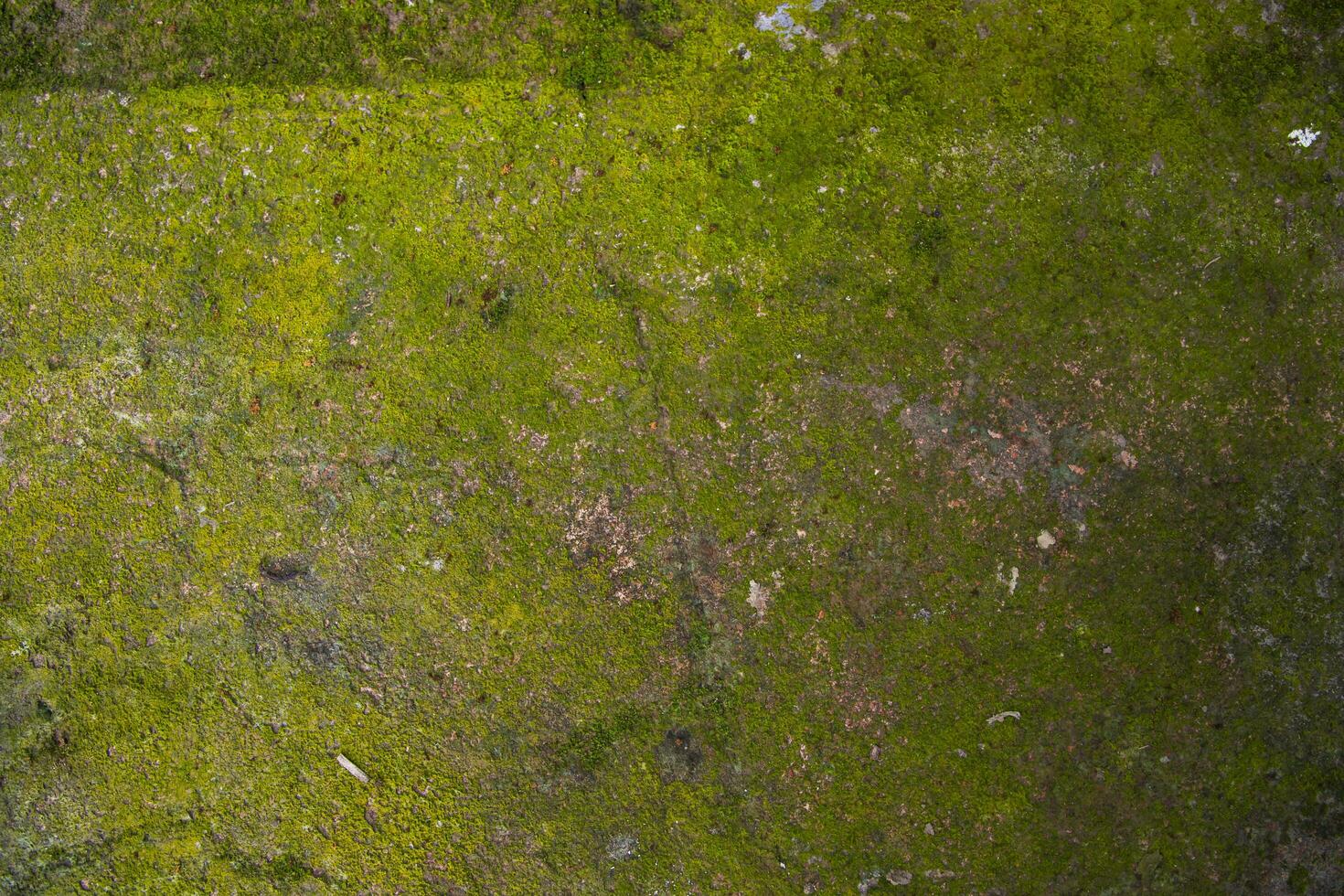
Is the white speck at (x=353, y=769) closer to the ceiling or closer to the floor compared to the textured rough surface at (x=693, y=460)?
closer to the floor

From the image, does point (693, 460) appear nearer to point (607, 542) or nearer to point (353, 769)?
point (607, 542)

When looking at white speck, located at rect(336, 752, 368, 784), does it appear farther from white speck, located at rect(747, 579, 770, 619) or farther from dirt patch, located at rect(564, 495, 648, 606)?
white speck, located at rect(747, 579, 770, 619)

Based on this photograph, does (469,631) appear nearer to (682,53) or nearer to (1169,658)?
(682,53)

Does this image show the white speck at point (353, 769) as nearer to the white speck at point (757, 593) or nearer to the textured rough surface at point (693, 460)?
the textured rough surface at point (693, 460)

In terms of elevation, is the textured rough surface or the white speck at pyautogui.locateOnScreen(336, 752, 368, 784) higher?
the textured rough surface

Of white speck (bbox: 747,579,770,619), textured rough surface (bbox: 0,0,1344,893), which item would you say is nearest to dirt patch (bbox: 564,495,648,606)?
textured rough surface (bbox: 0,0,1344,893)

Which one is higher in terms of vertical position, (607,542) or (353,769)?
(607,542)

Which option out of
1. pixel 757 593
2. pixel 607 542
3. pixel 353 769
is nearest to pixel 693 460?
pixel 607 542

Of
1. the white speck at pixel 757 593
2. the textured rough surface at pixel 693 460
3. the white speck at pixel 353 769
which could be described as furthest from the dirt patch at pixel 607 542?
the white speck at pixel 353 769
